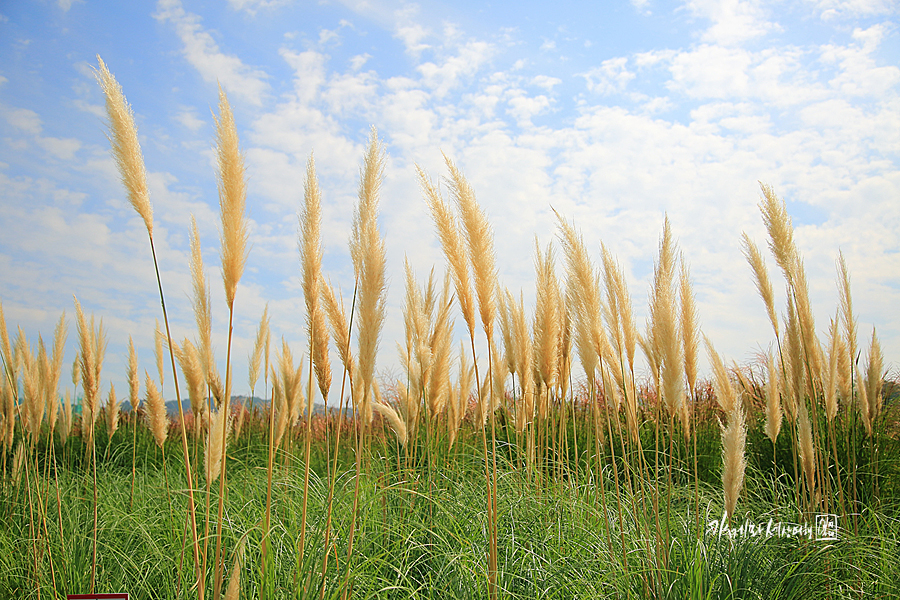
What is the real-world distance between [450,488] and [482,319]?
191 cm

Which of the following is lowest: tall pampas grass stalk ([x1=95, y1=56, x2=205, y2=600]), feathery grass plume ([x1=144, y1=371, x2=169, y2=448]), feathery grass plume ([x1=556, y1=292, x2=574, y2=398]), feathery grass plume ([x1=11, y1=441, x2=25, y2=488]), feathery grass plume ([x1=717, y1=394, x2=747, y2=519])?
feathery grass plume ([x1=11, y1=441, x2=25, y2=488])

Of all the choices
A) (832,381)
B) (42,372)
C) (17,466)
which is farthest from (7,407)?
(832,381)

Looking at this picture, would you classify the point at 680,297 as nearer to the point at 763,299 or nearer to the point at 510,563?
the point at 763,299

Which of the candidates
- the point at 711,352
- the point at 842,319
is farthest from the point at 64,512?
the point at 842,319

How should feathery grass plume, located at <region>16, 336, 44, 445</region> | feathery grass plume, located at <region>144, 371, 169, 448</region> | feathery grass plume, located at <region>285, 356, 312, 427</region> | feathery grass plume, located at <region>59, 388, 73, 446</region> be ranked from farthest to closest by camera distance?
feathery grass plume, located at <region>59, 388, 73, 446</region>
feathery grass plume, located at <region>285, 356, 312, 427</region>
feathery grass plume, located at <region>16, 336, 44, 445</region>
feathery grass plume, located at <region>144, 371, 169, 448</region>

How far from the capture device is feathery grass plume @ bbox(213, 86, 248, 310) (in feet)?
5.74

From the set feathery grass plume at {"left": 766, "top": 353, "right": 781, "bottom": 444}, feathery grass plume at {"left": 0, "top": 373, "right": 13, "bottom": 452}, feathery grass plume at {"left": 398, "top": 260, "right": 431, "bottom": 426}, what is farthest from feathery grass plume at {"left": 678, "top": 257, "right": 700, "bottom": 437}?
feathery grass plume at {"left": 0, "top": 373, "right": 13, "bottom": 452}

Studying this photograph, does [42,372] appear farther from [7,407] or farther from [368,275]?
[368,275]

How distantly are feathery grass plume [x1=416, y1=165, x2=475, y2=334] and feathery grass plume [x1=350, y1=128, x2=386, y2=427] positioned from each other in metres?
0.27

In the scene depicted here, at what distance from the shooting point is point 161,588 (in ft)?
9.05

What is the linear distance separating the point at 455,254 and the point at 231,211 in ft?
2.70

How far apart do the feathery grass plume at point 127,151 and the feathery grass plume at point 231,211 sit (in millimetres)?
257

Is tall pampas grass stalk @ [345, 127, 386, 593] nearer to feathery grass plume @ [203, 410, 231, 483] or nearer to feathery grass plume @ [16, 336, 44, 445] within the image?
feathery grass plume @ [203, 410, 231, 483]

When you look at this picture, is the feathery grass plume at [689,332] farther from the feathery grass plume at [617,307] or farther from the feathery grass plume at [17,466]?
the feathery grass plume at [17,466]
